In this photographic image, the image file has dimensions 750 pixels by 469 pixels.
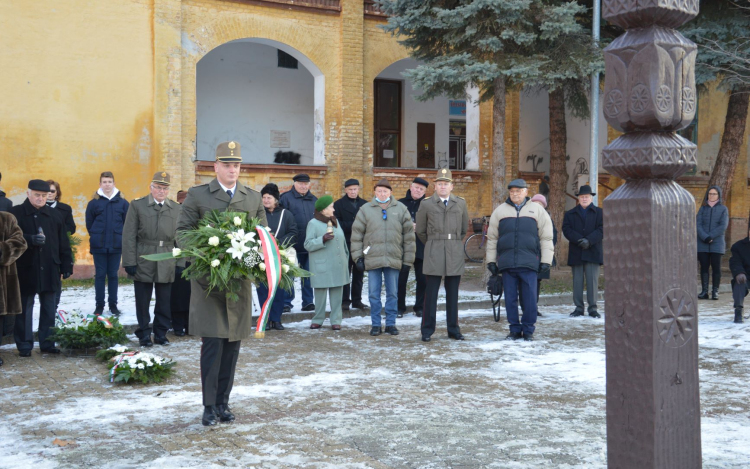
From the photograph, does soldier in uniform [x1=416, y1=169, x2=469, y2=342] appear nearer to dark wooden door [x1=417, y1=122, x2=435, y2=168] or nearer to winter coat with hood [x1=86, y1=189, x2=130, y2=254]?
winter coat with hood [x1=86, y1=189, x2=130, y2=254]

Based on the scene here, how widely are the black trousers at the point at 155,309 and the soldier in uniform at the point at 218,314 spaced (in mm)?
3579

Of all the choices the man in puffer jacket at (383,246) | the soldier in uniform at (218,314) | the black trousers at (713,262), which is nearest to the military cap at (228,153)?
the soldier in uniform at (218,314)

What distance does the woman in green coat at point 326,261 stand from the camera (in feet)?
35.8

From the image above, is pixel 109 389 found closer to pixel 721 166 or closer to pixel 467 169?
pixel 467 169

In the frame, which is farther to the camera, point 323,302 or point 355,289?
point 355,289

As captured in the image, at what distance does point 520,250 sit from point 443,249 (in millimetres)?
990

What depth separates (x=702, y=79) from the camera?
1670 centimetres

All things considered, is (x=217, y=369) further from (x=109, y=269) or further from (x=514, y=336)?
(x=109, y=269)

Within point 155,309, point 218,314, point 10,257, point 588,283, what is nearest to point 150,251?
point 155,309

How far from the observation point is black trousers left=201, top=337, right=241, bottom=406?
5.96 metres

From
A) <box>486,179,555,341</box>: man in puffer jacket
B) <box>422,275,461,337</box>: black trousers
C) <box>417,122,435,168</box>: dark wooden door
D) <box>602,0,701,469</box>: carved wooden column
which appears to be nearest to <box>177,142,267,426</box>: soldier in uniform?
<box>602,0,701,469</box>: carved wooden column

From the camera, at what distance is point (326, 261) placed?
11.0m

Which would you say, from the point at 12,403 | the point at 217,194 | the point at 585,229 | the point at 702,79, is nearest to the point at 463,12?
the point at 585,229

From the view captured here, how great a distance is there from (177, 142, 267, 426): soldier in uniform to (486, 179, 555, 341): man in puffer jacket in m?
4.62
